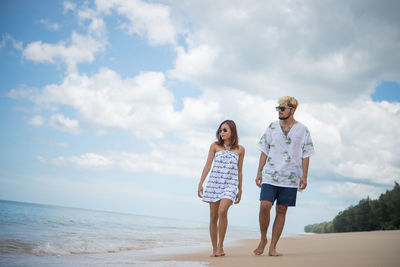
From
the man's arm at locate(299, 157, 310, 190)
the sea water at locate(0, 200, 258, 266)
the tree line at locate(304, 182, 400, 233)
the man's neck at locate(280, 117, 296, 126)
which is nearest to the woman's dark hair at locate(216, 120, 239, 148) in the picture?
the man's neck at locate(280, 117, 296, 126)

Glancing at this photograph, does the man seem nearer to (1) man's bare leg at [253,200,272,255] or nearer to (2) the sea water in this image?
(1) man's bare leg at [253,200,272,255]

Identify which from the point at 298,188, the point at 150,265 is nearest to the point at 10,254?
the point at 150,265

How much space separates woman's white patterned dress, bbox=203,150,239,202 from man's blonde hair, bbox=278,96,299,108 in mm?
1041

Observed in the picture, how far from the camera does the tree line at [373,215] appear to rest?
3647 centimetres

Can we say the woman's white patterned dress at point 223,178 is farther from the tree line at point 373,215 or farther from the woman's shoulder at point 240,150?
the tree line at point 373,215

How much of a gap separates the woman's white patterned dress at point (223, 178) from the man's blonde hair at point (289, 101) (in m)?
1.04

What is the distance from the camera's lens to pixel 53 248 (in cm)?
667

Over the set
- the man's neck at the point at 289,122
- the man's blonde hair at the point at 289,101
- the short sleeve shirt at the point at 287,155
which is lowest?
the short sleeve shirt at the point at 287,155

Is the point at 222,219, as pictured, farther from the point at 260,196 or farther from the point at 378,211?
the point at 378,211

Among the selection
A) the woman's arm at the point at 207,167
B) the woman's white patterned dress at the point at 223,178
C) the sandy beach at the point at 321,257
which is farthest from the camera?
the woman's arm at the point at 207,167

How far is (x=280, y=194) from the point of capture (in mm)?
4633

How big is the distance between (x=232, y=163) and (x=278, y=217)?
1014mm

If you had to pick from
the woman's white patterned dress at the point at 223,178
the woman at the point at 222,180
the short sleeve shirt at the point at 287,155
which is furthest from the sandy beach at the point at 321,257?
the short sleeve shirt at the point at 287,155

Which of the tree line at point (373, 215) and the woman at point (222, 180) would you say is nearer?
the woman at point (222, 180)
